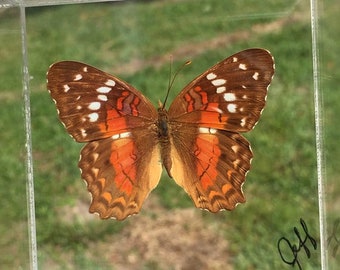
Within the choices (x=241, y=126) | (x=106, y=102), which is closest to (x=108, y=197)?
(x=106, y=102)

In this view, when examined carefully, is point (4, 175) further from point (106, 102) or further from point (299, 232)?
point (299, 232)

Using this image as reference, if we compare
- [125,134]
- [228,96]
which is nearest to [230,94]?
[228,96]

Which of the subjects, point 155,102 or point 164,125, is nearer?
point 164,125

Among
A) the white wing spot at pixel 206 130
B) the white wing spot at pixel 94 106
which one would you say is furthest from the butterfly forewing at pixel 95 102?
the white wing spot at pixel 206 130

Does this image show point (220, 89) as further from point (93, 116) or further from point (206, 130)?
point (93, 116)
